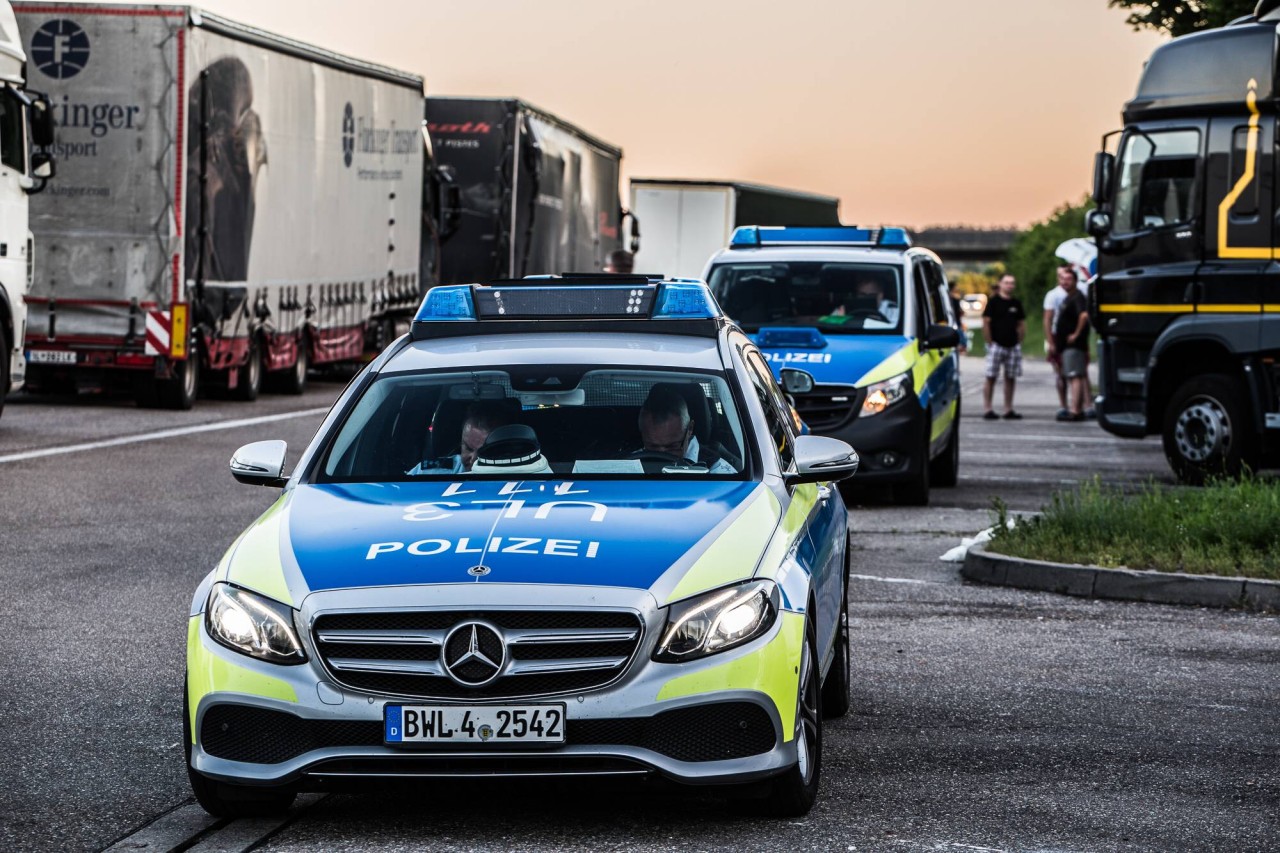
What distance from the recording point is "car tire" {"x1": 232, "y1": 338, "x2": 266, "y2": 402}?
82.7 feet

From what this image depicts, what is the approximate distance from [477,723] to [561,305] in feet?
7.81

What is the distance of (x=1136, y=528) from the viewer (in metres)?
11.6

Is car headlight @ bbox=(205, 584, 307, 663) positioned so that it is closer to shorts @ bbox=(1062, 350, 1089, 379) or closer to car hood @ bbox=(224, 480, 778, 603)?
car hood @ bbox=(224, 480, 778, 603)

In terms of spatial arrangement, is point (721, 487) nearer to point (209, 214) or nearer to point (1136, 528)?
point (1136, 528)

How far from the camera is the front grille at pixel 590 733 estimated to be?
5.40 meters

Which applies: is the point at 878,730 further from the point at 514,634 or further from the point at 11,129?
the point at 11,129

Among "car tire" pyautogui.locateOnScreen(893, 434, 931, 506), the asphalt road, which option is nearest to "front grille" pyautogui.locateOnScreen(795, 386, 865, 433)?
"car tire" pyautogui.locateOnScreen(893, 434, 931, 506)

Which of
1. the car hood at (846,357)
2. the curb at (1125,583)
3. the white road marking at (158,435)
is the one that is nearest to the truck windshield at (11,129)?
the white road marking at (158,435)

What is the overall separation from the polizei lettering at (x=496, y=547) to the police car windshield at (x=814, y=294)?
33.5 ft

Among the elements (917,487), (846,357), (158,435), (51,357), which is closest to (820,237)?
(846,357)

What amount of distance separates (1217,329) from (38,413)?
12058 mm

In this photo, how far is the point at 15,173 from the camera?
19.0m

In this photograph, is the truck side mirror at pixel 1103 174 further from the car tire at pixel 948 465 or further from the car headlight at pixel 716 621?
the car headlight at pixel 716 621

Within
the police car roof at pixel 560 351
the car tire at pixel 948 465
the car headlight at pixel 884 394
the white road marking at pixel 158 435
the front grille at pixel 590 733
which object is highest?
the police car roof at pixel 560 351
